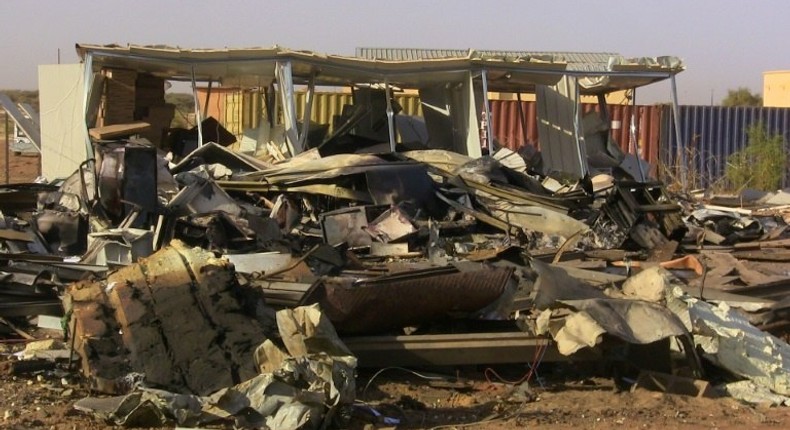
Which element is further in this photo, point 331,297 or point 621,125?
point 621,125

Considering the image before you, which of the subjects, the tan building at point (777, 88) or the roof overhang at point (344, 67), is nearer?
the roof overhang at point (344, 67)

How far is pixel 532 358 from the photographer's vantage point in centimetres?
616

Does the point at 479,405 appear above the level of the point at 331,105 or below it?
below

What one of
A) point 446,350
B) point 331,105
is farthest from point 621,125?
point 446,350

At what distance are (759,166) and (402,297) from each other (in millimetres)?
17702

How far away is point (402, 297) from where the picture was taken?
6.25 metres

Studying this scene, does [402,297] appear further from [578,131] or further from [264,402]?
[578,131]

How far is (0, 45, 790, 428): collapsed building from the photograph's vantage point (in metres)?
5.68

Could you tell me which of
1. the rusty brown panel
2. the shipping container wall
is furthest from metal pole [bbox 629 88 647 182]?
the rusty brown panel

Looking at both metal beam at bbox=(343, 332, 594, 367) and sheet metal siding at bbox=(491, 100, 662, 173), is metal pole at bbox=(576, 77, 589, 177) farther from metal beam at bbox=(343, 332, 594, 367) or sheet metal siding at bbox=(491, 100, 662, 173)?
metal beam at bbox=(343, 332, 594, 367)

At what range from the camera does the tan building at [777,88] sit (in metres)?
35.7

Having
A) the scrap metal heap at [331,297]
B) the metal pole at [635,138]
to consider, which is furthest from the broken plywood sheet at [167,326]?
the metal pole at [635,138]

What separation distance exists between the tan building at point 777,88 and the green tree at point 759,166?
1407 cm

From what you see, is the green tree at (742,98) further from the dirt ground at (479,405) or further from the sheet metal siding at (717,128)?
the dirt ground at (479,405)
